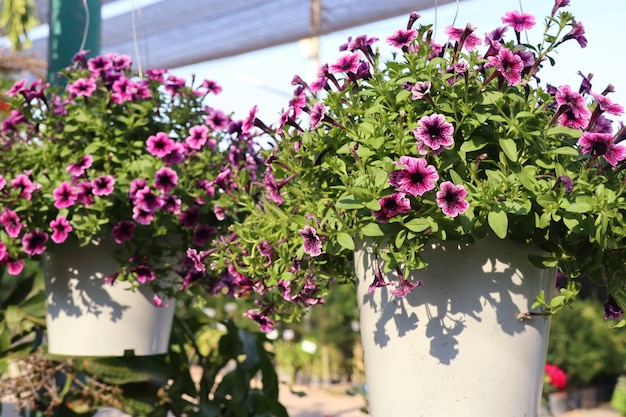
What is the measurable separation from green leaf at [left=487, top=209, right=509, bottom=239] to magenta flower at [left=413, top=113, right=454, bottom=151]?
0.31 feet

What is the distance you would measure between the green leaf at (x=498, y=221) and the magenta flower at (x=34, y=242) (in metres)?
0.90

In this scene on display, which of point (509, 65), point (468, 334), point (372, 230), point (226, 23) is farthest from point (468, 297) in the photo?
point (226, 23)

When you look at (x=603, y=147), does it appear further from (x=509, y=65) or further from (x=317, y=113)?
(x=317, y=113)

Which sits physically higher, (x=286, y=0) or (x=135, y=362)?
(x=286, y=0)

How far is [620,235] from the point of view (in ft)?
2.93

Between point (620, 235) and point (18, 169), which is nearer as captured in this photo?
point (620, 235)

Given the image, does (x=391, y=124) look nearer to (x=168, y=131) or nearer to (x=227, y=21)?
(x=168, y=131)

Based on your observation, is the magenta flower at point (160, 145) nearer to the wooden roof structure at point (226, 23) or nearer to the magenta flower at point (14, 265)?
the magenta flower at point (14, 265)

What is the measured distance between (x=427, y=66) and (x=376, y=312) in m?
0.33

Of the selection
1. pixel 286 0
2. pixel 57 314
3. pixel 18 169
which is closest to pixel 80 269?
pixel 57 314

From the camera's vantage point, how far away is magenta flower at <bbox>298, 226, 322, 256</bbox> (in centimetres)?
92

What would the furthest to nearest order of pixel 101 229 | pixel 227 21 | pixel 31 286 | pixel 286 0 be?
pixel 227 21, pixel 286 0, pixel 31 286, pixel 101 229

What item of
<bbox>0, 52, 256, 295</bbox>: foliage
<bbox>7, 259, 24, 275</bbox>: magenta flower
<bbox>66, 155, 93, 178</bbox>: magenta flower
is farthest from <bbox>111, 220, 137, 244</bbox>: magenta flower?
<bbox>7, 259, 24, 275</bbox>: magenta flower

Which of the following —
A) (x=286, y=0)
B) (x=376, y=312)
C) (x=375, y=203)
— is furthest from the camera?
(x=286, y=0)
